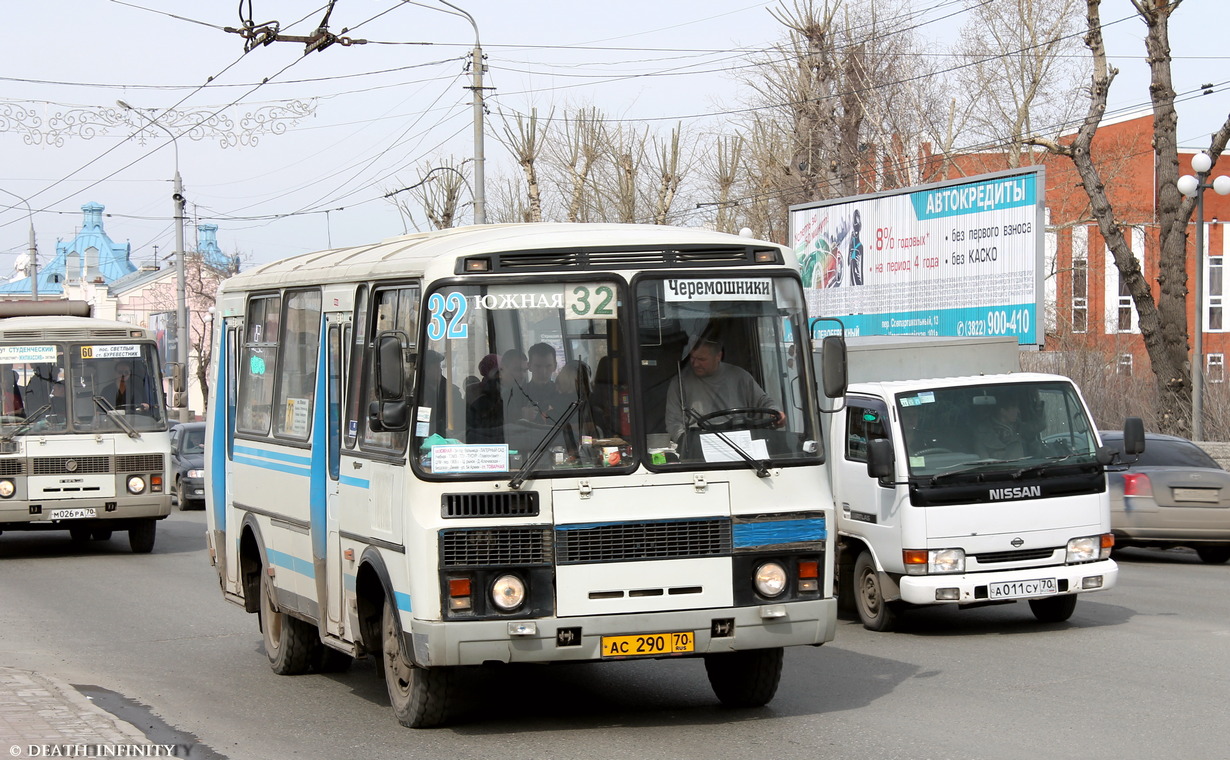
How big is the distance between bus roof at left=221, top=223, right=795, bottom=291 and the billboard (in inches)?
594

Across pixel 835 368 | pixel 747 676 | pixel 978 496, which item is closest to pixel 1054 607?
pixel 978 496

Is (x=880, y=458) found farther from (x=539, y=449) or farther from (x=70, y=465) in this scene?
(x=70, y=465)

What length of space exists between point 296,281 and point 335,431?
1399 mm

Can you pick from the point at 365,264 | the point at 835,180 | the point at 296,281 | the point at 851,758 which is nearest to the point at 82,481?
the point at 296,281

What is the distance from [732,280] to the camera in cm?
818

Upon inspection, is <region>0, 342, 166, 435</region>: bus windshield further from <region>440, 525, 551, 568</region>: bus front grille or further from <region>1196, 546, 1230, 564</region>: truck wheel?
<region>440, 525, 551, 568</region>: bus front grille

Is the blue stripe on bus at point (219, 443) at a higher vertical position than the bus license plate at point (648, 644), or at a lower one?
higher

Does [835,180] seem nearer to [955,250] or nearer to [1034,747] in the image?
[955,250]

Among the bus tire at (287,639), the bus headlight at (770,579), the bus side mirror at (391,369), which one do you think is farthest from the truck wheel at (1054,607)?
the bus side mirror at (391,369)

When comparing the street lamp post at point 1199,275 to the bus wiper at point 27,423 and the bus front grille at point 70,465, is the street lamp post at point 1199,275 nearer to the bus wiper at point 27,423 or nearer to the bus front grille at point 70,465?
the bus front grille at point 70,465

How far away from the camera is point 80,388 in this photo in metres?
19.6

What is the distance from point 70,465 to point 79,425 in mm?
517

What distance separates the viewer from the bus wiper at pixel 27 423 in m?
19.3

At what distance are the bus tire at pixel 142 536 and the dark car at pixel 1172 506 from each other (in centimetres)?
1215
